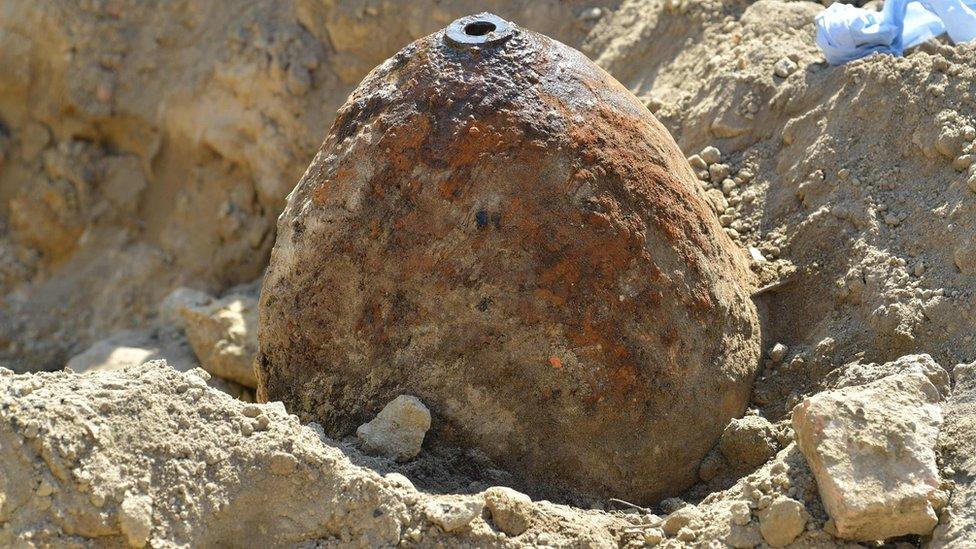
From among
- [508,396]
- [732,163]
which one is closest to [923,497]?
[508,396]

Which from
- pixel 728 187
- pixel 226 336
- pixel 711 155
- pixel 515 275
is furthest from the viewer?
pixel 226 336

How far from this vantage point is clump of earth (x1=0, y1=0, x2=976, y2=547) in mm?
2756

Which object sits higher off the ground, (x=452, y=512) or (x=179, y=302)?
(x=452, y=512)

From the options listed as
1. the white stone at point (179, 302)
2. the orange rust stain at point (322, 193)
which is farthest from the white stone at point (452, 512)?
the white stone at point (179, 302)

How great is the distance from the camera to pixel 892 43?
4219 mm

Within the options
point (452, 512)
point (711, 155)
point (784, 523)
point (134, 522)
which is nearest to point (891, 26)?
point (711, 155)

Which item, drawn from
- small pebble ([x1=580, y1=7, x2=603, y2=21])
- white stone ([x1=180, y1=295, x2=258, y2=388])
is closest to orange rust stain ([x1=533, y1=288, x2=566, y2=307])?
white stone ([x1=180, y1=295, x2=258, y2=388])

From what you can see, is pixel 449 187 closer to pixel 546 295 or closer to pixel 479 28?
pixel 546 295

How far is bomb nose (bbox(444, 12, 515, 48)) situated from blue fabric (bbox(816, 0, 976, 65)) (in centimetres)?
159

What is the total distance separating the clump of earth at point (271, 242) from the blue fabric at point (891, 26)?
0.31 feet

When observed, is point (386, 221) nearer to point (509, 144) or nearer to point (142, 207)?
point (509, 144)

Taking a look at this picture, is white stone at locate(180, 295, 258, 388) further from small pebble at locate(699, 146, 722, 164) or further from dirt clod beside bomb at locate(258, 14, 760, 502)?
small pebble at locate(699, 146, 722, 164)

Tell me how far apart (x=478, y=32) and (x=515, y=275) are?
751 millimetres

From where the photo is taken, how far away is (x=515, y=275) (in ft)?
10.2
